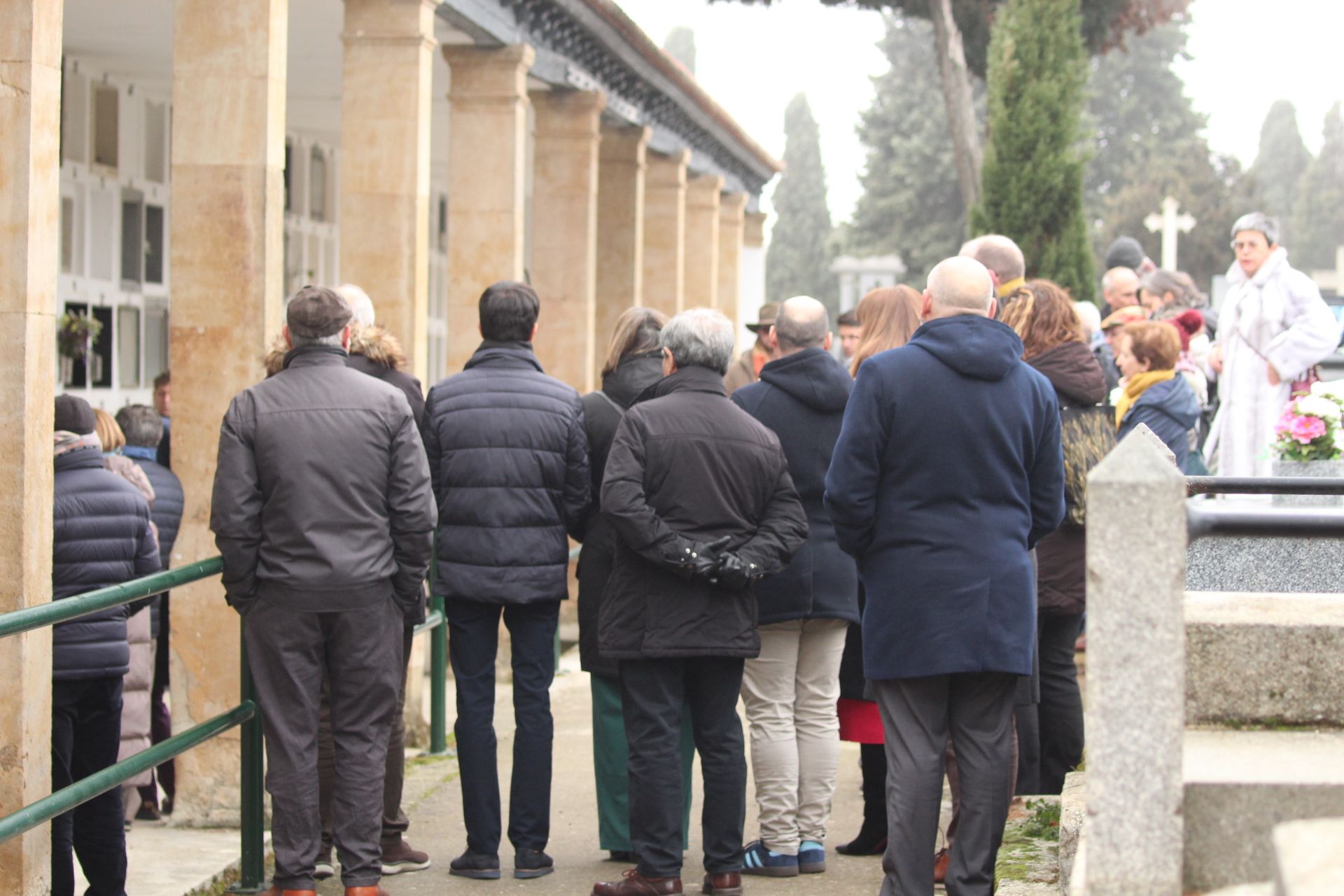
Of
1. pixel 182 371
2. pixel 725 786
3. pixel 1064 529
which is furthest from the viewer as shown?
pixel 182 371

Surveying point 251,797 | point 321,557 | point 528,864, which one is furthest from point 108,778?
point 528,864

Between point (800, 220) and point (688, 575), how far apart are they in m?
63.7

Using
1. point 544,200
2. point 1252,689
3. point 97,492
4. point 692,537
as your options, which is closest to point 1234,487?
point 1252,689

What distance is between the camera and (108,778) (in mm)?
4988

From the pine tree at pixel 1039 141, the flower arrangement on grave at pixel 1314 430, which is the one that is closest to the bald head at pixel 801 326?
the flower arrangement on grave at pixel 1314 430

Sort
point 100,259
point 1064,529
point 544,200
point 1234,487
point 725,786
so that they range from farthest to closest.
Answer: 1. point 544,200
2. point 100,259
3. point 1064,529
4. point 725,786
5. point 1234,487

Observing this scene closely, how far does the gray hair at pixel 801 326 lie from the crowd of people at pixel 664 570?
11 mm

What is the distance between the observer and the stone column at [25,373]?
5348 millimetres

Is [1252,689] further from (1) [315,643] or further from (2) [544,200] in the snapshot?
(2) [544,200]

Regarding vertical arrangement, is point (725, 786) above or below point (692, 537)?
below

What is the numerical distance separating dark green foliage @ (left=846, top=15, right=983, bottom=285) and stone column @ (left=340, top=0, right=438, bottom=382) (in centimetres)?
3710

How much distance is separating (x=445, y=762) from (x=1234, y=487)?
4.33 m

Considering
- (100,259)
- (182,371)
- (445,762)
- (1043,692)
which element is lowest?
(445,762)

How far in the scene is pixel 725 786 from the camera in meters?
5.85
